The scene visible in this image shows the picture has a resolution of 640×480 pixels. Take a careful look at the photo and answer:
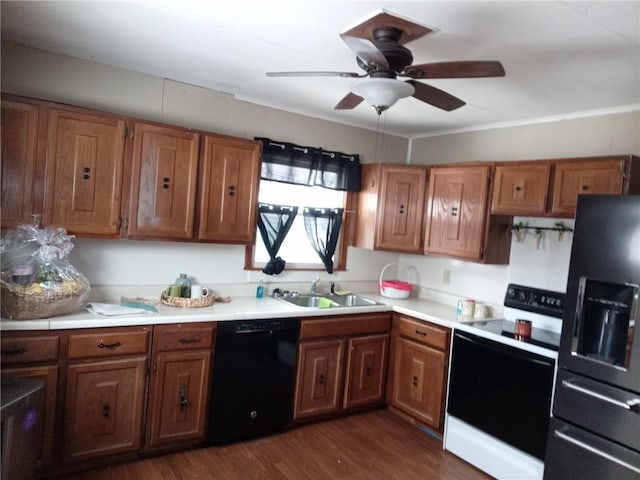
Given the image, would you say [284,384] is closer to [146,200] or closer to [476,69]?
[146,200]

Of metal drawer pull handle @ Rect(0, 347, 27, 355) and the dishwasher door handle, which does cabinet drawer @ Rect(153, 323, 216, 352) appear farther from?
metal drawer pull handle @ Rect(0, 347, 27, 355)

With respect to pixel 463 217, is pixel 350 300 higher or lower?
lower

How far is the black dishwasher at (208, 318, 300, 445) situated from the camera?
109 inches

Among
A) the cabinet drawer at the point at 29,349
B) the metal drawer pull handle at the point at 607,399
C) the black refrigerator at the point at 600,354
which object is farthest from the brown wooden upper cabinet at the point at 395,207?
the cabinet drawer at the point at 29,349

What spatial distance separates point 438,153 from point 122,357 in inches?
123

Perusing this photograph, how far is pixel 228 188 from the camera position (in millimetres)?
2996

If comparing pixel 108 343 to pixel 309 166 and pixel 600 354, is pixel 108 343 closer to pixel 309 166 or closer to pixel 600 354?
pixel 309 166

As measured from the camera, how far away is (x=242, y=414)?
288 cm

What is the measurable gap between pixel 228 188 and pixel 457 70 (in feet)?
5.68

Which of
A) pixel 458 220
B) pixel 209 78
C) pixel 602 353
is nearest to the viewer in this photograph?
pixel 602 353

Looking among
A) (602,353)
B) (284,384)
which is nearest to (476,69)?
(602,353)

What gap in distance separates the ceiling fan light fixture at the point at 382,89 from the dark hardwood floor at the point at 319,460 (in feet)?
7.05

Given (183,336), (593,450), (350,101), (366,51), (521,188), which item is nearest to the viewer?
(366,51)

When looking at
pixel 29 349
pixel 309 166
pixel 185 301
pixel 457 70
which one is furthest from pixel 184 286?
pixel 457 70
